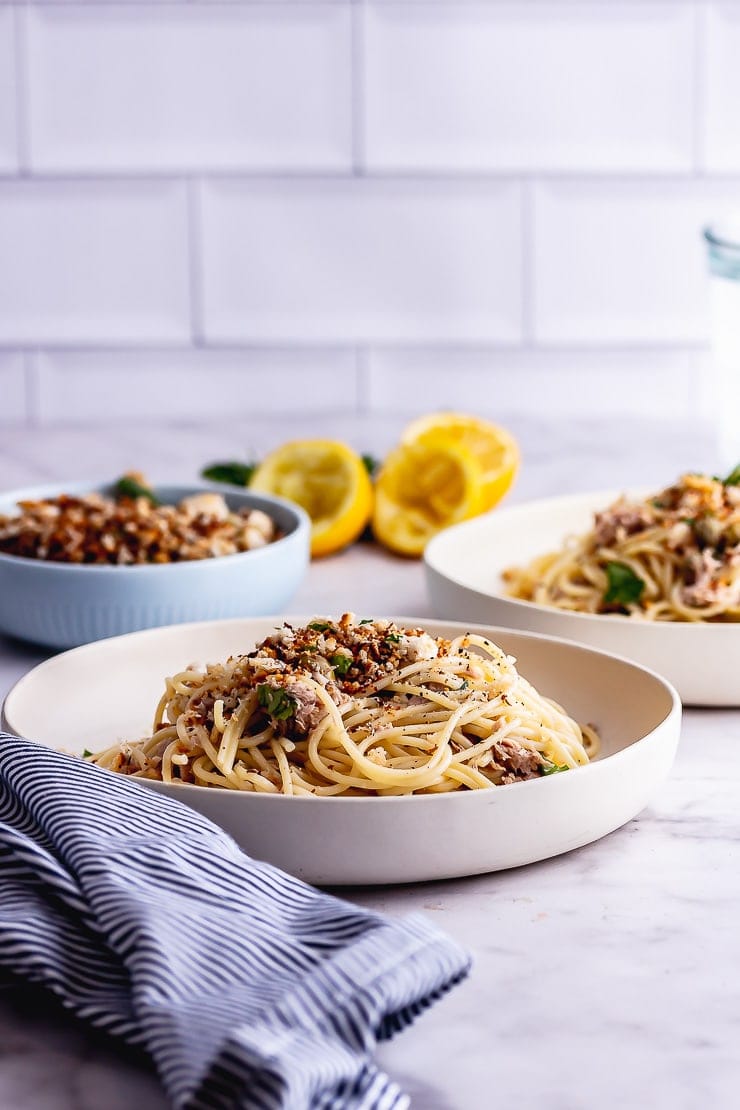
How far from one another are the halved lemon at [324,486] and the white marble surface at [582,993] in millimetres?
832

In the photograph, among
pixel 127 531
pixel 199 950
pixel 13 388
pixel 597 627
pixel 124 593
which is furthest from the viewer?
pixel 13 388

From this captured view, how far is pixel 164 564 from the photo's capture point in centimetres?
180

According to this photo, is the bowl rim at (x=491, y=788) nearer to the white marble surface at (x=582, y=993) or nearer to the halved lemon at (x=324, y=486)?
the white marble surface at (x=582, y=993)

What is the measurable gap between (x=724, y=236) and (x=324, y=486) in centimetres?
74

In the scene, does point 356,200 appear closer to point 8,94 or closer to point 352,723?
point 8,94

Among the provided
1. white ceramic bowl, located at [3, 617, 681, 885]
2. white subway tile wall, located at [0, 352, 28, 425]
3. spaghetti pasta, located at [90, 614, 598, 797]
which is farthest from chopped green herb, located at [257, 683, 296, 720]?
white subway tile wall, located at [0, 352, 28, 425]

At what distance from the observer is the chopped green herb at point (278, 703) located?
124 cm

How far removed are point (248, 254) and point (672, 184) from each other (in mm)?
1052

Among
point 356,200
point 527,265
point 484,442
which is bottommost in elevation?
point 484,442

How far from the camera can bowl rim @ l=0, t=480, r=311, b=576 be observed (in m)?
1.74

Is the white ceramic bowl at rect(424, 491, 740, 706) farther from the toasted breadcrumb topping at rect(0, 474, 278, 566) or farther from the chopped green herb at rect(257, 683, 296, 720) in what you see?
the chopped green herb at rect(257, 683, 296, 720)

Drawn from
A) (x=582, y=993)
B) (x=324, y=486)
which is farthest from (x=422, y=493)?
(x=582, y=993)

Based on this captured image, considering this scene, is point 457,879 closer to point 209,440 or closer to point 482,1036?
point 482,1036

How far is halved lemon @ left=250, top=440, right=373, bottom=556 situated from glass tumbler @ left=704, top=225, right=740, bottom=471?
2.03 feet
